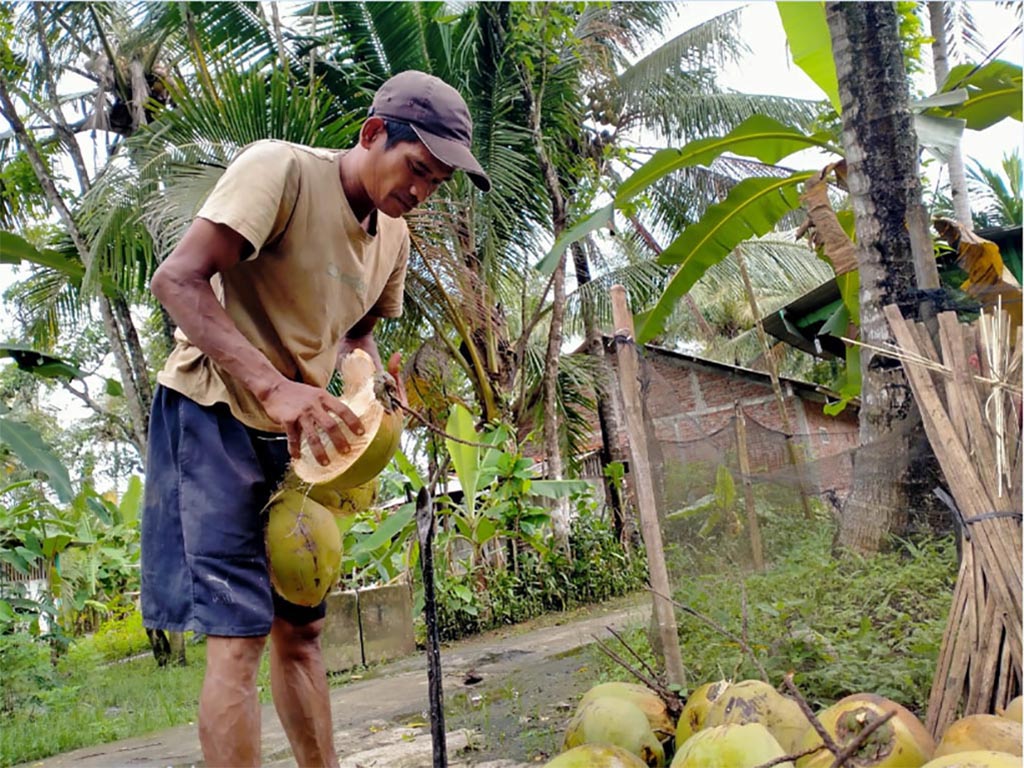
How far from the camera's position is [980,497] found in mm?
2197

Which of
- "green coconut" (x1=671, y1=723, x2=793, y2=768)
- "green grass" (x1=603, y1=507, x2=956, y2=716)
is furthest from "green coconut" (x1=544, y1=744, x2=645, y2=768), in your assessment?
"green grass" (x1=603, y1=507, x2=956, y2=716)

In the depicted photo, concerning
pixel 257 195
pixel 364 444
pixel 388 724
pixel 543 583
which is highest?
pixel 257 195

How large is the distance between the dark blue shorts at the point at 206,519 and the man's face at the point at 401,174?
606mm

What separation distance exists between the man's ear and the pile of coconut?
140cm

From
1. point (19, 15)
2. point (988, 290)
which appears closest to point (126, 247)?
point (19, 15)

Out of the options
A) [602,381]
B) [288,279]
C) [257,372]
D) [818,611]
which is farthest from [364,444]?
[602,381]

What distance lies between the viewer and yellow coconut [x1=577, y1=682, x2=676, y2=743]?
7.88 ft

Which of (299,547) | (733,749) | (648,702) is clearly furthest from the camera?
(648,702)

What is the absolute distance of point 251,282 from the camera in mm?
2096

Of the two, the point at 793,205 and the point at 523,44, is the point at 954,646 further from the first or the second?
the point at 523,44

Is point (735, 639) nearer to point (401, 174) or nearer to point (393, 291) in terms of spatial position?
point (393, 291)

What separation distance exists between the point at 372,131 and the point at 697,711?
1637 millimetres

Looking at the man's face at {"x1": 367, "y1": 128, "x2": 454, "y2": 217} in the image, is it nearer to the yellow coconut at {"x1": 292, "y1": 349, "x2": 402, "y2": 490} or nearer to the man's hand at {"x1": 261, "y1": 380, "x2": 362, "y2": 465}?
the yellow coconut at {"x1": 292, "y1": 349, "x2": 402, "y2": 490}

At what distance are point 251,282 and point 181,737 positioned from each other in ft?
9.69
